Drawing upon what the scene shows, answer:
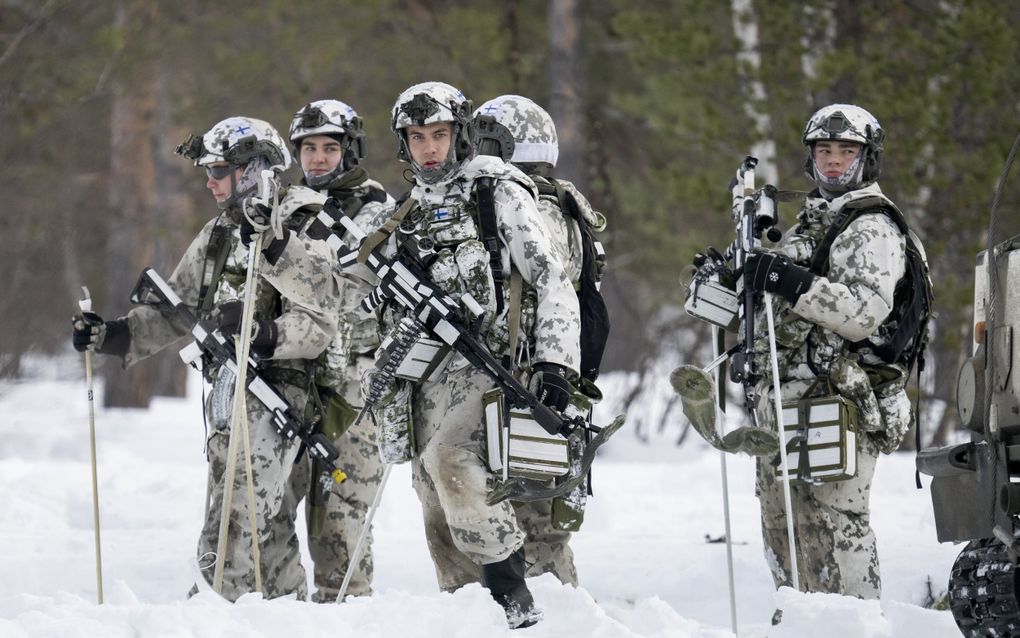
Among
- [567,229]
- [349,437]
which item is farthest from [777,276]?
[349,437]

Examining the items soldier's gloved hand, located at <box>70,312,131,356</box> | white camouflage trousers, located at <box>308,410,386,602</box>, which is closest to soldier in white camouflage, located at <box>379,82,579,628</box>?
white camouflage trousers, located at <box>308,410,386,602</box>

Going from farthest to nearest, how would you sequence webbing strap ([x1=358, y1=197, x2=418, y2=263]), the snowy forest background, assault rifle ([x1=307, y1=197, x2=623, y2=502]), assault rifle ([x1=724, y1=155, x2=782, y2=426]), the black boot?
the snowy forest background → assault rifle ([x1=724, y1=155, x2=782, y2=426]) → webbing strap ([x1=358, y1=197, x2=418, y2=263]) → assault rifle ([x1=307, y1=197, x2=623, y2=502]) → the black boot

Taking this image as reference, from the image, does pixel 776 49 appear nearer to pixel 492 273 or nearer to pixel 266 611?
pixel 492 273

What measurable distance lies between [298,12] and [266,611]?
16.7m

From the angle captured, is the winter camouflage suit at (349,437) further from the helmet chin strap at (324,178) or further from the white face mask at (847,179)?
the white face mask at (847,179)

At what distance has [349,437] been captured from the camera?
7.29 m

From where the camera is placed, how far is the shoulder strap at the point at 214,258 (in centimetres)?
667

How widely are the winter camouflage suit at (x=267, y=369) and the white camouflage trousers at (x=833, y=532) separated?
206 cm

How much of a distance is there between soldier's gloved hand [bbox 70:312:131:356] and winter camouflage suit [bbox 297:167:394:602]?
89 centimetres

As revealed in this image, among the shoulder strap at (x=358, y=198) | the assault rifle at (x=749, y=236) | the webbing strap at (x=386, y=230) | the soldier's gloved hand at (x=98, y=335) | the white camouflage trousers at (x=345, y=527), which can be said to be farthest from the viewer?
the shoulder strap at (x=358, y=198)

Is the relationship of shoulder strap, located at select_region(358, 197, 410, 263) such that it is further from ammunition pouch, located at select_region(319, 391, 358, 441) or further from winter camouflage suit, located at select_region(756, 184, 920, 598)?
winter camouflage suit, located at select_region(756, 184, 920, 598)

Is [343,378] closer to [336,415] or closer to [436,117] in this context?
[336,415]

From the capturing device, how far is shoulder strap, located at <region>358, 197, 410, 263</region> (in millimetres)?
5734

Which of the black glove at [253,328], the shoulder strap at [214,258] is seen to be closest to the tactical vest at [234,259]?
the shoulder strap at [214,258]
